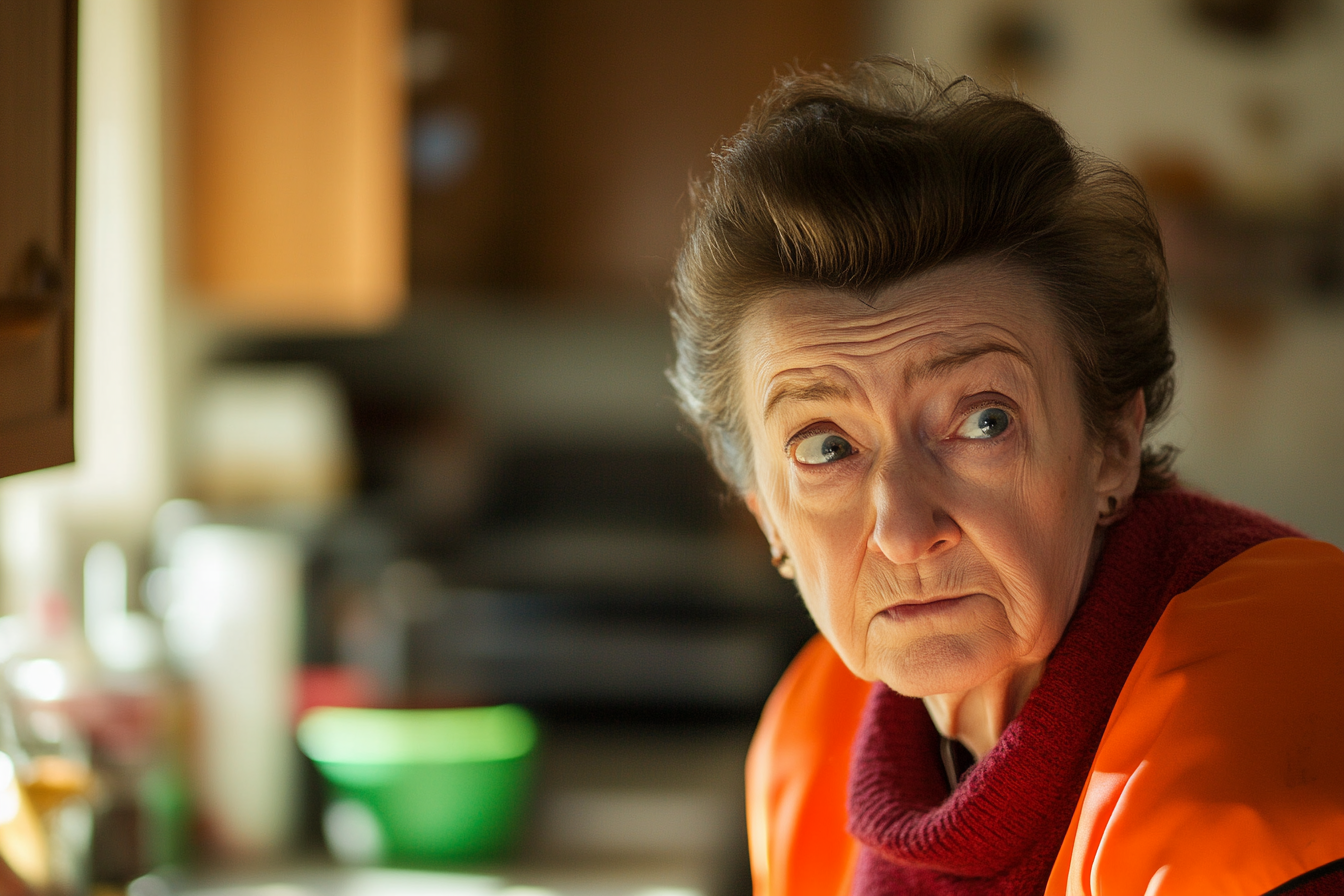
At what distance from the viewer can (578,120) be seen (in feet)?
8.68

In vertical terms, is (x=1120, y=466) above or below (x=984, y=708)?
above

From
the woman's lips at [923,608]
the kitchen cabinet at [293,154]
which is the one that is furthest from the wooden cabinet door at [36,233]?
the kitchen cabinet at [293,154]

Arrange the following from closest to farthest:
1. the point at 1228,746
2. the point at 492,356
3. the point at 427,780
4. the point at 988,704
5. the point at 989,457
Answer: the point at 1228,746, the point at 989,457, the point at 988,704, the point at 427,780, the point at 492,356

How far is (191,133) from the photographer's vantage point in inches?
92.7

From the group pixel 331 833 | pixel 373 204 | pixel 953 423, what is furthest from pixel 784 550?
pixel 373 204

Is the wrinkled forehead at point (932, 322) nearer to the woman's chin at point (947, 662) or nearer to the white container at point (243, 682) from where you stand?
the woman's chin at point (947, 662)

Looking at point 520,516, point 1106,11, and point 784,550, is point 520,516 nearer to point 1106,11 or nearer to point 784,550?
point 1106,11

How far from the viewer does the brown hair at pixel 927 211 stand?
624 millimetres

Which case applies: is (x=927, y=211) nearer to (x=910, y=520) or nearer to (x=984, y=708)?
(x=910, y=520)

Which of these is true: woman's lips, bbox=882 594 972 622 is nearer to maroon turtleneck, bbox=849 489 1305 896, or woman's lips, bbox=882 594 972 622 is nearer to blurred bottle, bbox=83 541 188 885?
maroon turtleneck, bbox=849 489 1305 896

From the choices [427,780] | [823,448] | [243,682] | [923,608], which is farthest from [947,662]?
[243,682]

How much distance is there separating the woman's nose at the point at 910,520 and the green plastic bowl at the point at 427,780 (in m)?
1.26

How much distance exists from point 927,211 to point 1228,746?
29cm

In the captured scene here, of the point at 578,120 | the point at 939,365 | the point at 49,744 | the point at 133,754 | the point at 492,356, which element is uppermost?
Answer: the point at 939,365
